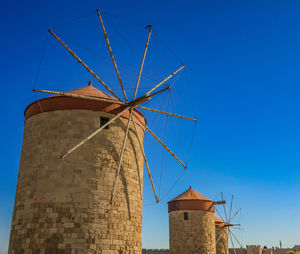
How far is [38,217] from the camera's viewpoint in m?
9.50

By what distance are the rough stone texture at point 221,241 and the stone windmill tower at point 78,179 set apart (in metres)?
18.1

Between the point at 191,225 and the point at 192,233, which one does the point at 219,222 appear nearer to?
the point at 191,225

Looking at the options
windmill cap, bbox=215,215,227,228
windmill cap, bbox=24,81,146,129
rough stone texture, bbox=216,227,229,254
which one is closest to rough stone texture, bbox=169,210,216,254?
rough stone texture, bbox=216,227,229,254

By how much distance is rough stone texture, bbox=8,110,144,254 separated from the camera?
9359 millimetres

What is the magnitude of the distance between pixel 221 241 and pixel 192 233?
7405 millimetres

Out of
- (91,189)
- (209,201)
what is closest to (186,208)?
(209,201)

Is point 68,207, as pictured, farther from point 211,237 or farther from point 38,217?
point 211,237

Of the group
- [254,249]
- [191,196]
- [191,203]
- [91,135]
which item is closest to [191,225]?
[191,203]

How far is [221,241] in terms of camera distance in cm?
2783

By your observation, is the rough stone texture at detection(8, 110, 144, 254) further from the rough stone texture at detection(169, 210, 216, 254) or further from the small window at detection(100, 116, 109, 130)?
the rough stone texture at detection(169, 210, 216, 254)

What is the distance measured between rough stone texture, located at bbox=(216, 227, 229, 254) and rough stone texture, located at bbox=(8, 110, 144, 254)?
18.2m

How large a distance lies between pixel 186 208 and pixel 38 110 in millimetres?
14685

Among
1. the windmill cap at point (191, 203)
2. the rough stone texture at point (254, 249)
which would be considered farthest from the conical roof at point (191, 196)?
the rough stone texture at point (254, 249)

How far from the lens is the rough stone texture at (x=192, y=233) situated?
2145cm
